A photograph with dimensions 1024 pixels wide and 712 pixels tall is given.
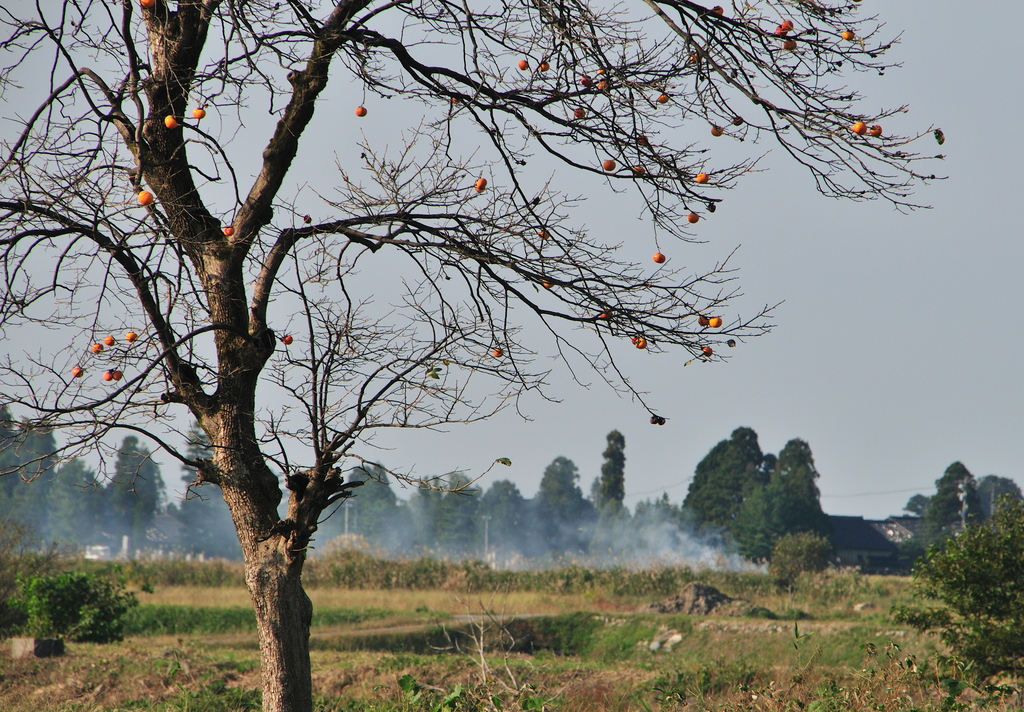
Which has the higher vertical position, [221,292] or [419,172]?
[419,172]

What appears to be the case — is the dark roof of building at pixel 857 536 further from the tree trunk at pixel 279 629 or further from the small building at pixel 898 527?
the tree trunk at pixel 279 629

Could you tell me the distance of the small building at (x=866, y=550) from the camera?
4350 centimetres

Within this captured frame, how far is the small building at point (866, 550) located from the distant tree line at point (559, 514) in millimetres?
1016

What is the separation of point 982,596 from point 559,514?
63450mm

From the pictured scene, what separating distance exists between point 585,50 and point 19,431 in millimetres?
2972

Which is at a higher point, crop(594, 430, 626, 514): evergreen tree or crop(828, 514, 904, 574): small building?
crop(594, 430, 626, 514): evergreen tree

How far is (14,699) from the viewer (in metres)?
8.05

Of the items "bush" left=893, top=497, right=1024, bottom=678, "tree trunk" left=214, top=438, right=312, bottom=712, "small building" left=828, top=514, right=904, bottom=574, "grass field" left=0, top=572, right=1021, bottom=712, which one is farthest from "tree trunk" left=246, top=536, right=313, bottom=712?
"small building" left=828, top=514, right=904, bottom=574

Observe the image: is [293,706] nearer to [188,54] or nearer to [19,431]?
[19,431]

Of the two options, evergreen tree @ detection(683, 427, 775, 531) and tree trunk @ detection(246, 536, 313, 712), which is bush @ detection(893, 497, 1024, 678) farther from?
evergreen tree @ detection(683, 427, 775, 531)

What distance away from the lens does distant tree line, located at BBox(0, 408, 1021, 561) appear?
41281 millimetres

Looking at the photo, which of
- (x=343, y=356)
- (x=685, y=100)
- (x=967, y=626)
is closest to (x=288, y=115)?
(x=343, y=356)

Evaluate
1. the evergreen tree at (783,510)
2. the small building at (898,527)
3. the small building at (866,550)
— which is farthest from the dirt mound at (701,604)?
the small building at (898,527)

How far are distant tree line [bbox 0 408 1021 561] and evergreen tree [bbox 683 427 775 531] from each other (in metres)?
0.06
